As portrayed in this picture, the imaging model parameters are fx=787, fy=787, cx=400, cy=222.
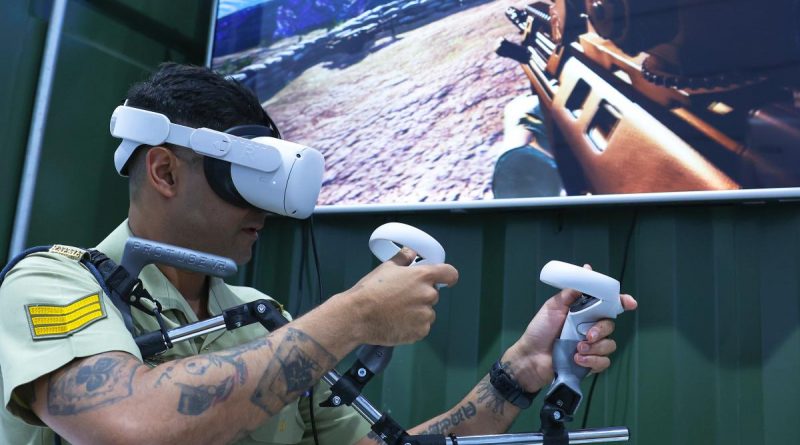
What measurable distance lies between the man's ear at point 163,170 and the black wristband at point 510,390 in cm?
72

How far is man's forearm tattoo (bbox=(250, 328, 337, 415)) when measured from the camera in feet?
3.88

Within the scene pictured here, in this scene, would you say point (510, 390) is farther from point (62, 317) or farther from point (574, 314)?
point (62, 317)

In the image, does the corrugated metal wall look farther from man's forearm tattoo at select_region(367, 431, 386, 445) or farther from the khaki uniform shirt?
the khaki uniform shirt

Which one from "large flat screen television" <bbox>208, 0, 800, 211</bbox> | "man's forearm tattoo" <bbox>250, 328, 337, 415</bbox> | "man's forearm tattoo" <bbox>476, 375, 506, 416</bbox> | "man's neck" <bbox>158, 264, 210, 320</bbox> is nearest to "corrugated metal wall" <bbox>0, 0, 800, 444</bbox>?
"large flat screen television" <bbox>208, 0, 800, 211</bbox>

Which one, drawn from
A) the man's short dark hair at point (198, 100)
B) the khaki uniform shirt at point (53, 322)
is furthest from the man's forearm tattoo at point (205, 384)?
the man's short dark hair at point (198, 100)

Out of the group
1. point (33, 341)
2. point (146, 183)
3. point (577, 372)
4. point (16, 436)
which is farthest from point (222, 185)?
point (577, 372)

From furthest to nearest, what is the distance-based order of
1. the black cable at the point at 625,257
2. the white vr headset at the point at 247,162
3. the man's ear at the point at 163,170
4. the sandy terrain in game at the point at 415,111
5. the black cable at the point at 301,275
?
1. the black cable at the point at 301,275
2. the sandy terrain in game at the point at 415,111
3. the black cable at the point at 625,257
4. the man's ear at the point at 163,170
5. the white vr headset at the point at 247,162

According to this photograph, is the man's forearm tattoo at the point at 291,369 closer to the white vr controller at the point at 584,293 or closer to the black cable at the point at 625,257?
the white vr controller at the point at 584,293

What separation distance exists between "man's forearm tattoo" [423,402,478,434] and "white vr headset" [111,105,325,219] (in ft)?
1.74

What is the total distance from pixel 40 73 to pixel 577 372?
188 centimetres

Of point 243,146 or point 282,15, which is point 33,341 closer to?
point 243,146

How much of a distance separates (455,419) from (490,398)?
3.3 inches

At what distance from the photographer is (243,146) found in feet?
4.43

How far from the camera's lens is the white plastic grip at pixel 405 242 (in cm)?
123
